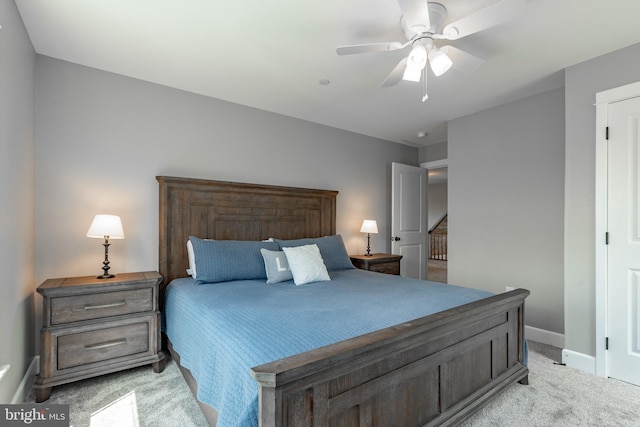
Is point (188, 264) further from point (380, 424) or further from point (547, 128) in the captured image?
Answer: point (547, 128)

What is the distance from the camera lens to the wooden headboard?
3002mm

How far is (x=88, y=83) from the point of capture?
273 cm

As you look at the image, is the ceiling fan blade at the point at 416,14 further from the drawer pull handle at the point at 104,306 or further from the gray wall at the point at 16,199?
the drawer pull handle at the point at 104,306

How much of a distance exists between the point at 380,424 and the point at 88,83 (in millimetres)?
3327

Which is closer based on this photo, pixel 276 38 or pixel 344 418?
pixel 344 418

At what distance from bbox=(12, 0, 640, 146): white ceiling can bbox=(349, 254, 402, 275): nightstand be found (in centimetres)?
187

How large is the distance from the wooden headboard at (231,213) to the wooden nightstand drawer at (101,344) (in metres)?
0.60

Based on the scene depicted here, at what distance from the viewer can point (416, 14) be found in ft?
5.53

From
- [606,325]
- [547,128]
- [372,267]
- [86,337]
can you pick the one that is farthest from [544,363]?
[86,337]

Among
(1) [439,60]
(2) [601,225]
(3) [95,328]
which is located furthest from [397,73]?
→ (3) [95,328]

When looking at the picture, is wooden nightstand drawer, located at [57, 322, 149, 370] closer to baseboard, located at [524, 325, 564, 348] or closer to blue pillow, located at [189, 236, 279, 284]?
blue pillow, located at [189, 236, 279, 284]

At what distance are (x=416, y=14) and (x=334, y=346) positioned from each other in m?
1.70

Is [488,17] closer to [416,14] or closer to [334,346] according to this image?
[416,14]

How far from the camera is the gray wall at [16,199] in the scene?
177 cm
